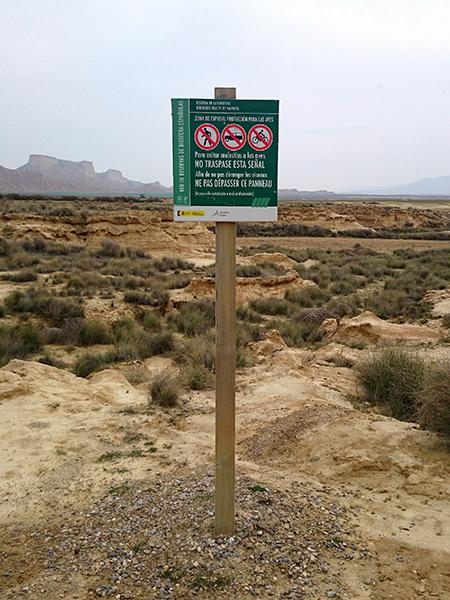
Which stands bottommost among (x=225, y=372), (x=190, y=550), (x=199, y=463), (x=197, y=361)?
(x=197, y=361)

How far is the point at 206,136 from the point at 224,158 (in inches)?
7.0

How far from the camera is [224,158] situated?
3.34 m

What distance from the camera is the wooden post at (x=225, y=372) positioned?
3.46m

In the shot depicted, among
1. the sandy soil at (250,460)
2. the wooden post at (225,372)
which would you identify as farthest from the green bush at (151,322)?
the wooden post at (225,372)

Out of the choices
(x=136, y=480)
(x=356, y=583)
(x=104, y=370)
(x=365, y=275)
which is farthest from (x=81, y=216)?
(x=356, y=583)

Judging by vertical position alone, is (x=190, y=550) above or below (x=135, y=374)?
above

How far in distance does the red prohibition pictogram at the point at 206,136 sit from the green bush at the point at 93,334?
8719 millimetres

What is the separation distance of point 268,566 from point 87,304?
34.9 ft

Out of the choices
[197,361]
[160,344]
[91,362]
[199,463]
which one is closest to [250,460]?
[199,463]

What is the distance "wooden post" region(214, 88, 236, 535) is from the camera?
3465 millimetres

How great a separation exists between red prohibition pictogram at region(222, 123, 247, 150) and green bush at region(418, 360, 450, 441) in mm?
3591

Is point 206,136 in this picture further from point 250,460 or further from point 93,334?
point 93,334

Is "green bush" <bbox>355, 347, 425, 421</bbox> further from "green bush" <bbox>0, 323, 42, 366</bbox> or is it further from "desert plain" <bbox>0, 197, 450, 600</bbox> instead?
"green bush" <bbox>0, 323, 42, 366</bbox>

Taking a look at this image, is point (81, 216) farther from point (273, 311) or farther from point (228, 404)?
point (228, 404)
